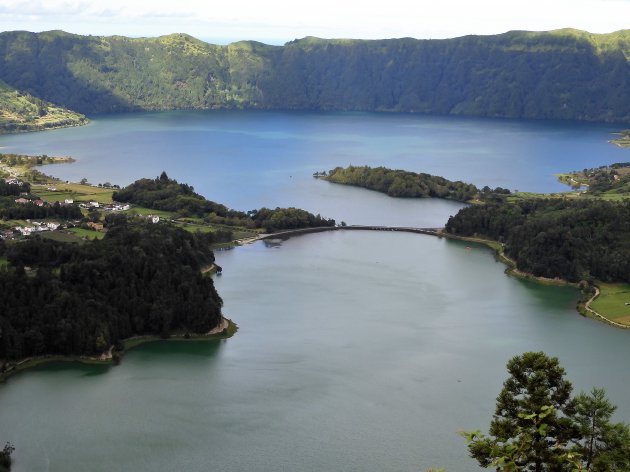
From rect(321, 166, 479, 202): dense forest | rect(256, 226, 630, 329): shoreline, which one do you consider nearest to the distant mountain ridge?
rect(321, 166, 479, 202): dense forest

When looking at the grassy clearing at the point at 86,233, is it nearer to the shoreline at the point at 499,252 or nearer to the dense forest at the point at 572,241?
the shoreline at the point at 499,252

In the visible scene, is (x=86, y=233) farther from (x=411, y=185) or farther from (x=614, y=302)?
(x=411, y=185)

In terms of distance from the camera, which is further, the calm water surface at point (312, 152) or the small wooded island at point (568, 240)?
the calm water surface at point (312, 152)

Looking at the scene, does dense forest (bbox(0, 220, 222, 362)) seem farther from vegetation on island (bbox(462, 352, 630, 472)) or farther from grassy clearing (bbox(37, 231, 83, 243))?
vegetation on island (bbox(462, 352, 630, 472))

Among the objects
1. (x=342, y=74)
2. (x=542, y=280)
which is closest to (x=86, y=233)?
(x=542, y=280)

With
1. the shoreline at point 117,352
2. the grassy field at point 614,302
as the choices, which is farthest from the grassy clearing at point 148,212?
the grassy field at point 614,302

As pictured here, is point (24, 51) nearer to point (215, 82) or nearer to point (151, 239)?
point (215, 82)
